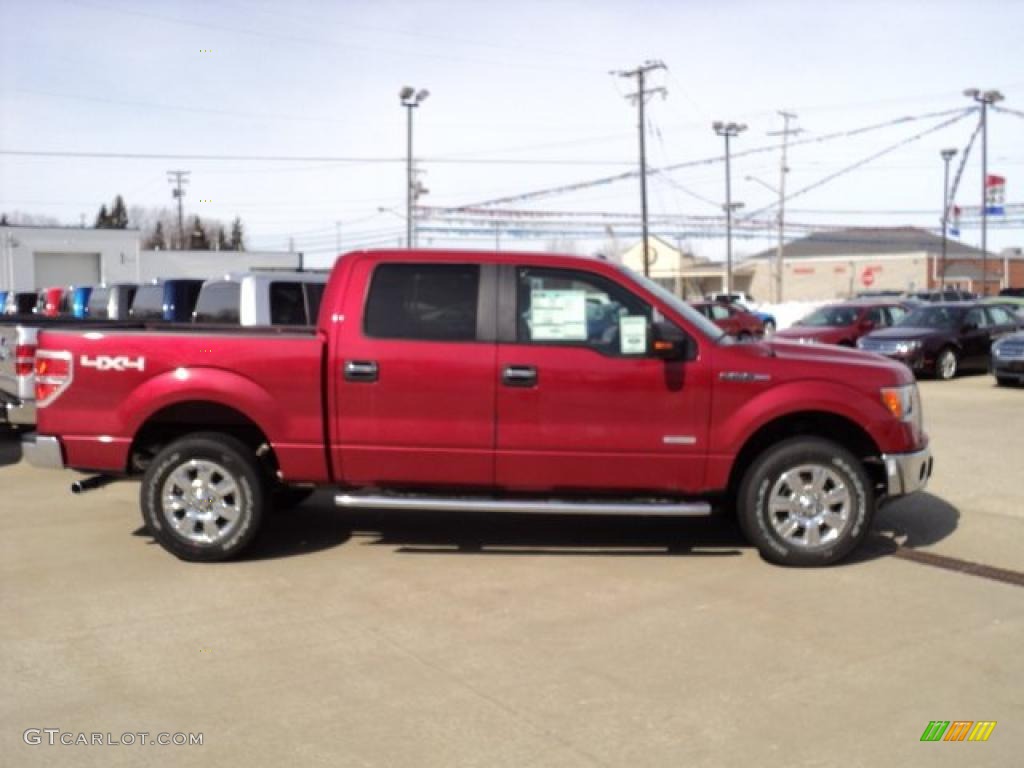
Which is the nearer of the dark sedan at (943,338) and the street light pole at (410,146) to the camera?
the dark sedan at (943,338)

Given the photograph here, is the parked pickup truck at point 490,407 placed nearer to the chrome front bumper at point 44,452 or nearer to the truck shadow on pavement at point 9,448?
the chrome front bumper at point 44,452

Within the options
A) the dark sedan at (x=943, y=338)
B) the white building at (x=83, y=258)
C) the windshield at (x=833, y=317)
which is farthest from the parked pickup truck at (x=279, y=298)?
the white building at (x=83, y=258)

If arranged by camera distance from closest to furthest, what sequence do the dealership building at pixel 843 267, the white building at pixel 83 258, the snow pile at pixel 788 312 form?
the snow pile at pixel 788 312
the white building at pixel 83 258
the dealership building at pixel 843 267

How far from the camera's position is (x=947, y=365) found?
789 inches

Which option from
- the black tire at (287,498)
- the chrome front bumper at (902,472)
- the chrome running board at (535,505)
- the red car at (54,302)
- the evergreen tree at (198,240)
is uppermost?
the evergreen tree at (198,240)

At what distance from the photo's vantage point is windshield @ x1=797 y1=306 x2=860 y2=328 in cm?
2359

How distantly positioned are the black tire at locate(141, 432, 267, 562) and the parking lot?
0.20 m

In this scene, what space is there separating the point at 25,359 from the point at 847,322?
19905mm

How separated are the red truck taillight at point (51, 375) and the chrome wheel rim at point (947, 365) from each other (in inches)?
687

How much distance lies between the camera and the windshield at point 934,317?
20688 mm

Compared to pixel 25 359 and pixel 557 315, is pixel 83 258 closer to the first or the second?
pixel 25 359

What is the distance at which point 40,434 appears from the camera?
6672 mm

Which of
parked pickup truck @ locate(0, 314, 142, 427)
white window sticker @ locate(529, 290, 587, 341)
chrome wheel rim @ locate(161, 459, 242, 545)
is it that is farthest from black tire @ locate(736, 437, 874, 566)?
parked pickup truck @ locate(0, 314, 142, 427)

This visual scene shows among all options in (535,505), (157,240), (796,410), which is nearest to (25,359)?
(535,505)
